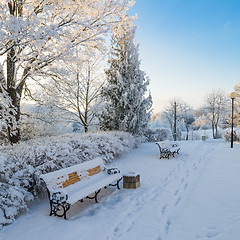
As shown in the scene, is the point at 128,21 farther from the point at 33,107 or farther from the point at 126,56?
the point at 33,107

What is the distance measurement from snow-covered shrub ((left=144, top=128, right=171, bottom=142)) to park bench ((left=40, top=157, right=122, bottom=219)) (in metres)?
13.2

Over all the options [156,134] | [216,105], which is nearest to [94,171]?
[156,134]

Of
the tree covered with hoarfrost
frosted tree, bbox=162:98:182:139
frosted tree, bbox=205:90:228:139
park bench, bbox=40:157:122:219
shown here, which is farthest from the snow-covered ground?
frosted tree, bbox=162:98:182:139

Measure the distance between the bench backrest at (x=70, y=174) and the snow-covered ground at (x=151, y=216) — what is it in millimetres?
568

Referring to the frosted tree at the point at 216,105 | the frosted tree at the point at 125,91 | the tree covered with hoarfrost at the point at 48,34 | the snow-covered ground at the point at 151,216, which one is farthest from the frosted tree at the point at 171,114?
the snow-covered ground at the point at 151,216

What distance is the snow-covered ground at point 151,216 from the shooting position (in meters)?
3.23

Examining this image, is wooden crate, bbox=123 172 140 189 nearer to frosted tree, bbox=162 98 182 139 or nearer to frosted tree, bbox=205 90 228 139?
frosted tree, bbox=205 90 228 139

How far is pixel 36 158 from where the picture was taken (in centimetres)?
482

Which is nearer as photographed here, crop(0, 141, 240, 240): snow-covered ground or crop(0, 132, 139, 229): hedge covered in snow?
crop(0, 141, 240, 240): snow-covered ground

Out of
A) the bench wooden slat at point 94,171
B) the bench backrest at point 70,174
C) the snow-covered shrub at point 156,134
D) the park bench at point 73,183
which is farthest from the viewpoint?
the snow-covered shrub at point 156,134

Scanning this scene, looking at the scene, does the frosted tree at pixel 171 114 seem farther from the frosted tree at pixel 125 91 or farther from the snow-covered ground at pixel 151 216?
the snow-covered ground at pixel 151 216

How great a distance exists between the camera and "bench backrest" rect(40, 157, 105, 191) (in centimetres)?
390

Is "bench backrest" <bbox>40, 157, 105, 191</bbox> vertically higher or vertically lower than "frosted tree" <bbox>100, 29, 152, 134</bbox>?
lower

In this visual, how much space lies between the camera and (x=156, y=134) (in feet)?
61.1
